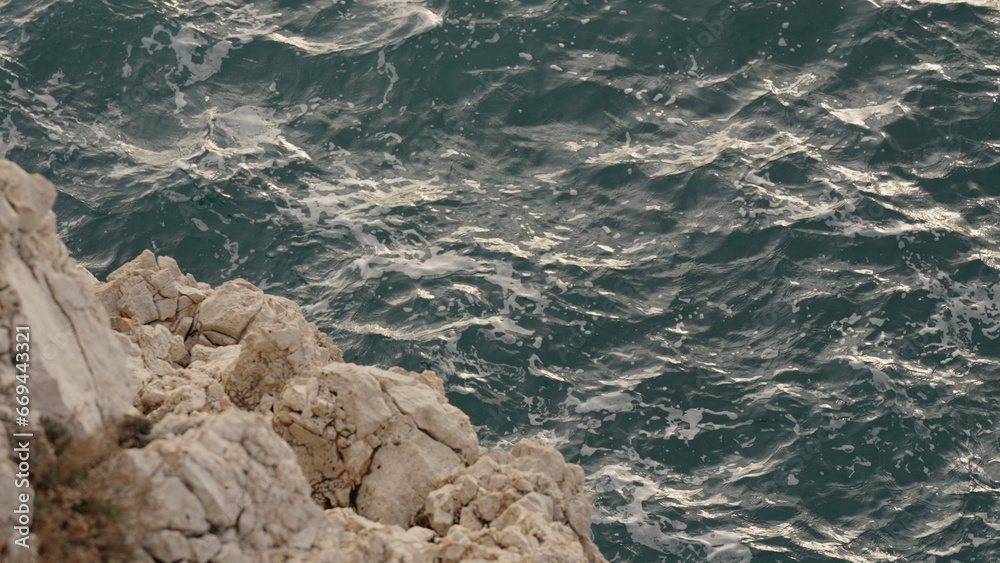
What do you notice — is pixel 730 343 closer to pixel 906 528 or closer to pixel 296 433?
pixel 906 528

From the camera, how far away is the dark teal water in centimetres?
2883

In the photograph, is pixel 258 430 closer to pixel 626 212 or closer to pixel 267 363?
pixel 267 363

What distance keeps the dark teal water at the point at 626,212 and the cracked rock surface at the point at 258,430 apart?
28.0ft

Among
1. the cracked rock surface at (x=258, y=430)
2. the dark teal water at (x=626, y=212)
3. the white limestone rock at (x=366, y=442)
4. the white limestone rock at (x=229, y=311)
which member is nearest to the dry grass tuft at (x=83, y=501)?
the cracked rock surface at (x=258, y=430)

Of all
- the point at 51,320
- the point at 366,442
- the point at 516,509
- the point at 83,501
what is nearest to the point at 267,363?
the point at 366,442

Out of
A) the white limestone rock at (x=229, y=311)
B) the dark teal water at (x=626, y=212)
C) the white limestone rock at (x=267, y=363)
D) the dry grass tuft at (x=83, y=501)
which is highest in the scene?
the dry grass tuft at (x=83, y=501)

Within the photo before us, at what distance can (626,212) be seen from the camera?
→ 36.2m

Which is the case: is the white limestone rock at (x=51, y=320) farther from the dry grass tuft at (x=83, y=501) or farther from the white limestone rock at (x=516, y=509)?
the white limestone rock at (x=516, y=509)

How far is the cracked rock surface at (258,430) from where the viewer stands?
13453mm

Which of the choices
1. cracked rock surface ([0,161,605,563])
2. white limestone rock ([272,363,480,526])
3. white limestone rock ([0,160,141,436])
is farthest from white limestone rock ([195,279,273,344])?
white limestone rock ([0,160,141,436])

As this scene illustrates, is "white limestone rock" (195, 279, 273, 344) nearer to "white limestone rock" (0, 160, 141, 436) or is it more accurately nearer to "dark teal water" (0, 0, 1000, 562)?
"dark teal water" (0, 0, 1000, 562)

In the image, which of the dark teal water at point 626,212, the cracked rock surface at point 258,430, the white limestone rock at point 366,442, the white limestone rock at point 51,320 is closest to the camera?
the white limestone rock at point 51,320

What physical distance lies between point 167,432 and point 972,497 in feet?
71.8

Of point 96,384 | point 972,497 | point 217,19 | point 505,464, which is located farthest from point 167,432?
point 217,19
